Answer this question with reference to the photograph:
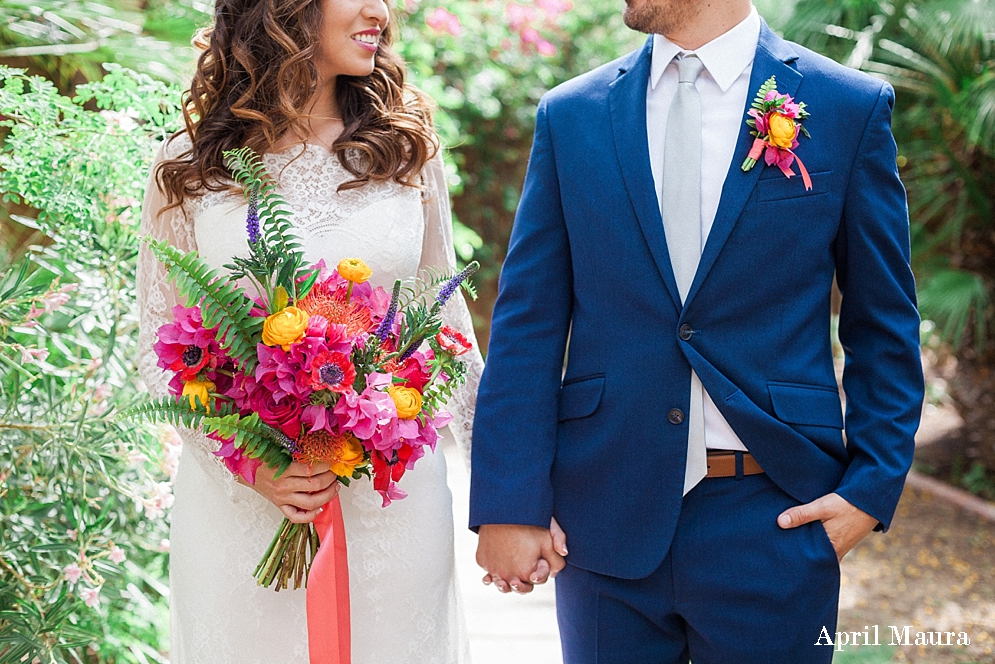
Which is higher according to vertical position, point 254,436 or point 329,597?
point 254,436

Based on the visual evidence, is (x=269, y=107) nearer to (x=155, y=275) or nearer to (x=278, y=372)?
(x=155, y=275)

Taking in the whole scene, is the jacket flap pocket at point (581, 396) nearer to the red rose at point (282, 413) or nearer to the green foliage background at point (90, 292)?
the red rose at point (282, 413)

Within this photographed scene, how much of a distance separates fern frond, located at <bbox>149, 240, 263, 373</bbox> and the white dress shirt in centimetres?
88

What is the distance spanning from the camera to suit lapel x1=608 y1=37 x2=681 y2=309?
2.06 meters

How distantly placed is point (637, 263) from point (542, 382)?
33 centimetres

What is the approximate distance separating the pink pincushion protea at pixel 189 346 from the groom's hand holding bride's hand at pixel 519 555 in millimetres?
705

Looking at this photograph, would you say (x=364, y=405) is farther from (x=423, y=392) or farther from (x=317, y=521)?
(x=317, y=521)

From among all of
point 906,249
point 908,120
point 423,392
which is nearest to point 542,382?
point 423,392

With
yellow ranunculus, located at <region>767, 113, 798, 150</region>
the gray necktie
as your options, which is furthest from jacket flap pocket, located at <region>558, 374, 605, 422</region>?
yellow ranunculus, located at <region>767, 113, 798, 150</region>

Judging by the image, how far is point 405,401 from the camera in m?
1.91

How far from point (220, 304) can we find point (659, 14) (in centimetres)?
108

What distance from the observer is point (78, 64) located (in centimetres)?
375

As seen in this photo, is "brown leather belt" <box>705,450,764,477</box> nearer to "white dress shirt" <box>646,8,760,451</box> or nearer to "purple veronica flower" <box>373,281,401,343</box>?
"white dress shirt" <box>646,8,760,451</box>

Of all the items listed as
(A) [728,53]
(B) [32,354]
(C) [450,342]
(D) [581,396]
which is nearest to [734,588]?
(D) [581,396]
